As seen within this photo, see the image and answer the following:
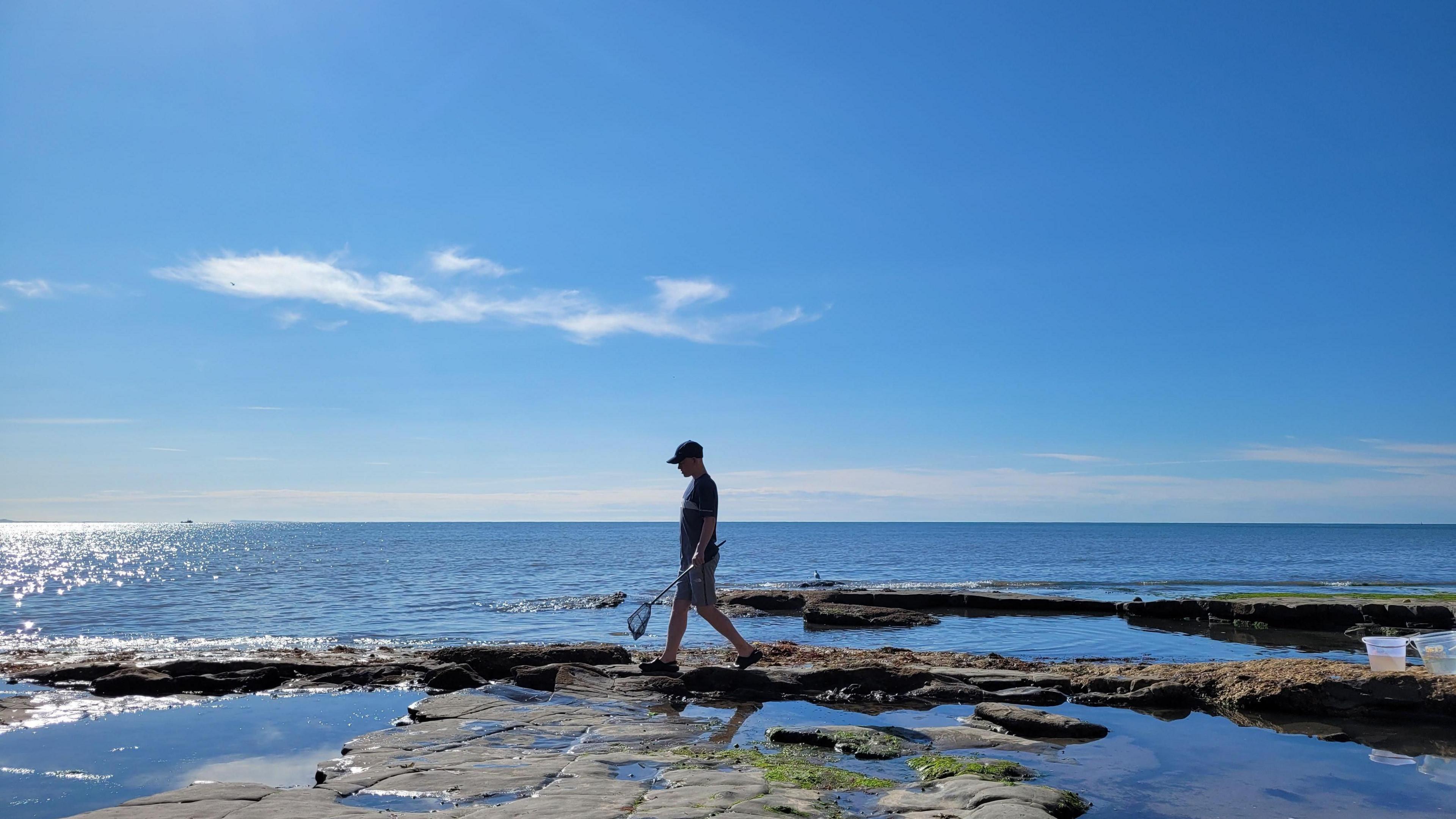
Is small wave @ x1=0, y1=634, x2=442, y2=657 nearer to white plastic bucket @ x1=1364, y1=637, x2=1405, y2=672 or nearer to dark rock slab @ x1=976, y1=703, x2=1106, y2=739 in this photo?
dark rock slab @ x1=976, y1=703, x2=1106, y2=739

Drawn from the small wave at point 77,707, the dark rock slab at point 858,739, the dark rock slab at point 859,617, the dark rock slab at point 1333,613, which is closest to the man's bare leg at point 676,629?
the dark rock slab at point 858,739

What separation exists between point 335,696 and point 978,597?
1834 centimetres

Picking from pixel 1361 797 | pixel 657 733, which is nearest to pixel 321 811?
pixel 657 733

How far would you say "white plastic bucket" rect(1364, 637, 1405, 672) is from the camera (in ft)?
25.5

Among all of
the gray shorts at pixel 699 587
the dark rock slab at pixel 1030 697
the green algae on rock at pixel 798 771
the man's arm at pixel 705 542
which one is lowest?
the dark rock slab at pixel 1030 697

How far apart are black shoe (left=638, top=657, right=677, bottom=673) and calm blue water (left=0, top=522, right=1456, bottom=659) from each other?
6222 mm

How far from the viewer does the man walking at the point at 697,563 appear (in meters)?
8.44

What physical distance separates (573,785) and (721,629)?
3.78 meters

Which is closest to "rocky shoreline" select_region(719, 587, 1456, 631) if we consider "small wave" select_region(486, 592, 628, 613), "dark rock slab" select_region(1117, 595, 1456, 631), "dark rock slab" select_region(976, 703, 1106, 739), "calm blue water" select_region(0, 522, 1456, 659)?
"dark rock slab" select_region(1117, 595, 1456, 631)

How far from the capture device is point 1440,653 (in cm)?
766

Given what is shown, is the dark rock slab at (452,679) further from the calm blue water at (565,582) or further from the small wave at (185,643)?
the calm blue water at (565,582)

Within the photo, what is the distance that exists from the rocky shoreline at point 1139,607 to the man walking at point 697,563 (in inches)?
393

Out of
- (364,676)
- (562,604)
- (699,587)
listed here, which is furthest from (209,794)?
(562,604)

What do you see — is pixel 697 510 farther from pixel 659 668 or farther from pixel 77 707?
pixel 77 707
